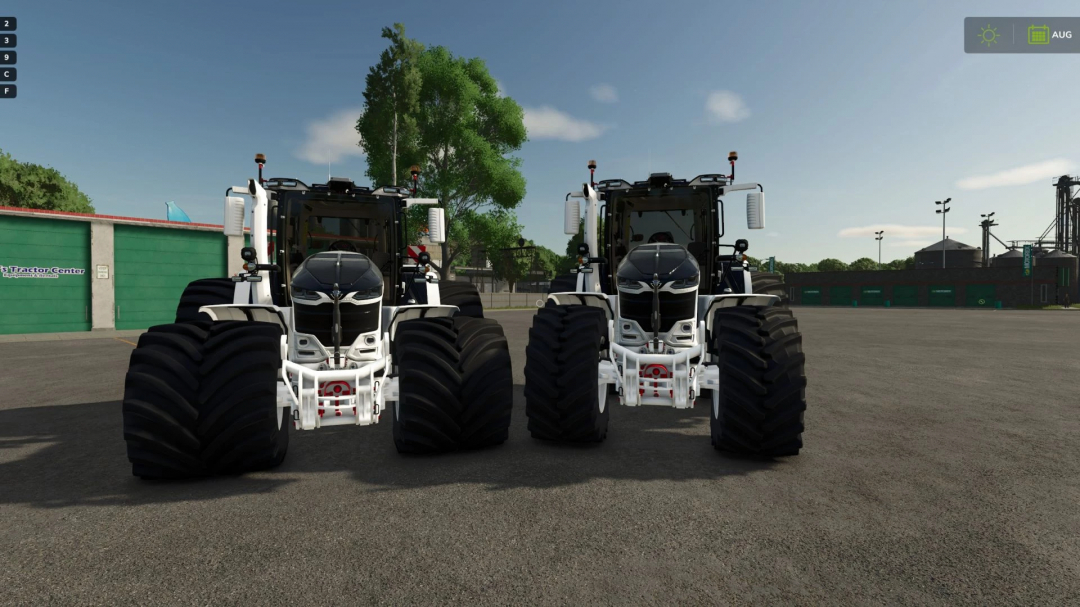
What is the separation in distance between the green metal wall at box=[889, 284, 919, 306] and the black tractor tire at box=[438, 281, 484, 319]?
2521 inches

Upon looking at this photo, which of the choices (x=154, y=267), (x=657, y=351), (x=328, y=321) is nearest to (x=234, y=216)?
(x=328, y=321)

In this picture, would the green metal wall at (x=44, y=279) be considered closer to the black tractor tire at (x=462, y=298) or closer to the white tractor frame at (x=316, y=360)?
the black tractor tire at (x=462, y=298)

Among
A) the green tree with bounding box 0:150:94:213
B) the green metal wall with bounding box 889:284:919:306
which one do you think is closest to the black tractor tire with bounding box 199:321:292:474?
the green tree with bounding box 0:150:94:213

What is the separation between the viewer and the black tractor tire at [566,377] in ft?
16.0

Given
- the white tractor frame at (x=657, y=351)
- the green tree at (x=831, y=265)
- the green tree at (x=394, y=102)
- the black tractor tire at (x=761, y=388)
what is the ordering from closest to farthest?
the black tractor tire at (x=761, y=388) → the white tractor frame at (x=657, y=351) → the green tree at (x=394, y=102) → the green tree at (x=831, y=265)

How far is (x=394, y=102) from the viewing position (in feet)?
102

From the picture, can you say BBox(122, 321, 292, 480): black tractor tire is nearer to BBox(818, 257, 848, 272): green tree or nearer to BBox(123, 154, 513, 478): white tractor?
BBox(123, 154, 513, 478): white tractor

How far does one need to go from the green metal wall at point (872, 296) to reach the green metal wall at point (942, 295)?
445 cm

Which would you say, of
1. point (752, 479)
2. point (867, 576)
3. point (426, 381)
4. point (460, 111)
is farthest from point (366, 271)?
point (460, 111)

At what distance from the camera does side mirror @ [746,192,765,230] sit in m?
5.93

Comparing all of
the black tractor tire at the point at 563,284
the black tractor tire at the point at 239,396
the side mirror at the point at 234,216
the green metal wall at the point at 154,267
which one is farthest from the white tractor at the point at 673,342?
the green metal wall at the point at 154,267

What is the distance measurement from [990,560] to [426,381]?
3.90 metres

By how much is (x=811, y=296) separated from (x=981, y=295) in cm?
1622

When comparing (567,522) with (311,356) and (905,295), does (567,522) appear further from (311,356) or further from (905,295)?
(905,295)
